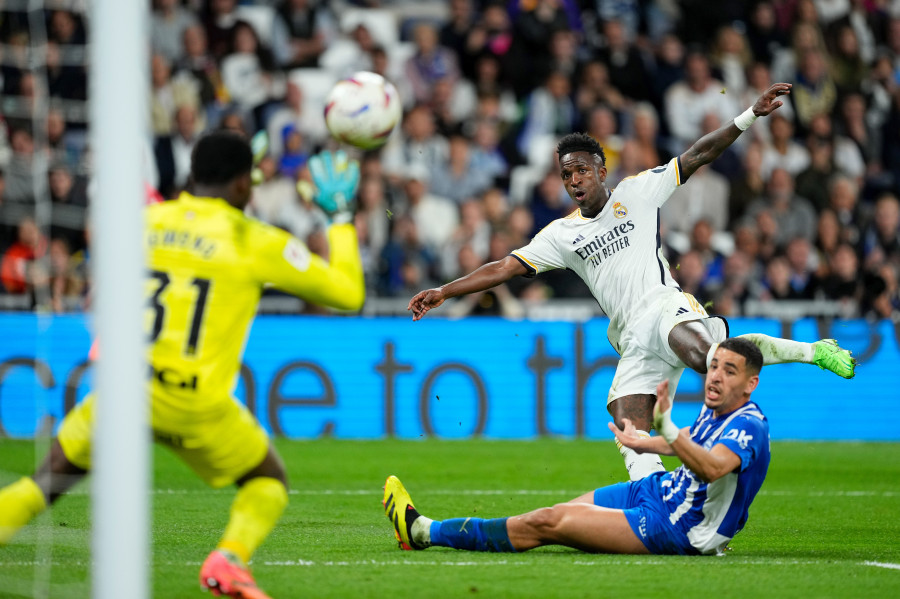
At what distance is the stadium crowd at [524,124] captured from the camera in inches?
576

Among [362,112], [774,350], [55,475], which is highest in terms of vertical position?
[362,112]

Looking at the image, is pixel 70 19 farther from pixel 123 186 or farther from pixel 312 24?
pixel 123 186

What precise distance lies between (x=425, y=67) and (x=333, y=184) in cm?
1221

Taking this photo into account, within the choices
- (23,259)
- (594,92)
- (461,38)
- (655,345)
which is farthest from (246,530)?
(461,38)

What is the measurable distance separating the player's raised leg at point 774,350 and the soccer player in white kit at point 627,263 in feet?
0.28

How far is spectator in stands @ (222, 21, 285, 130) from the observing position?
53.6ft

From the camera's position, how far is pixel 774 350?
758cm

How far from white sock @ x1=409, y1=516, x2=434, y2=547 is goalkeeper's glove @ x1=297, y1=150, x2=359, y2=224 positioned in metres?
2.09

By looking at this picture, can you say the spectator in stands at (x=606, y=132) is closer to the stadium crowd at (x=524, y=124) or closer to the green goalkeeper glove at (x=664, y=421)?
the stadium crowd at (x=524, y=124)

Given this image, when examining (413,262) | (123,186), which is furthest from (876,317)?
(123,186)

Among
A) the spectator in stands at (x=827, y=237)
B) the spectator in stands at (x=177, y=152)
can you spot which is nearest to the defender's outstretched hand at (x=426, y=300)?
the spectator in stands at (x=177, y=152)

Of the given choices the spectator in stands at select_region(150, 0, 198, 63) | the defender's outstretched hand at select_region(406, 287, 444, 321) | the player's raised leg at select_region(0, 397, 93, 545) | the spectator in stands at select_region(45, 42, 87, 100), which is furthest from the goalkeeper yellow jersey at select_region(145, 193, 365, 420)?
the spectator in stands at select_region(150, 0, 198, 63)

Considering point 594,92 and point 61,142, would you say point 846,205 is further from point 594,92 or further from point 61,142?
point 61,142

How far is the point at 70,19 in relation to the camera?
1309 centimetres
